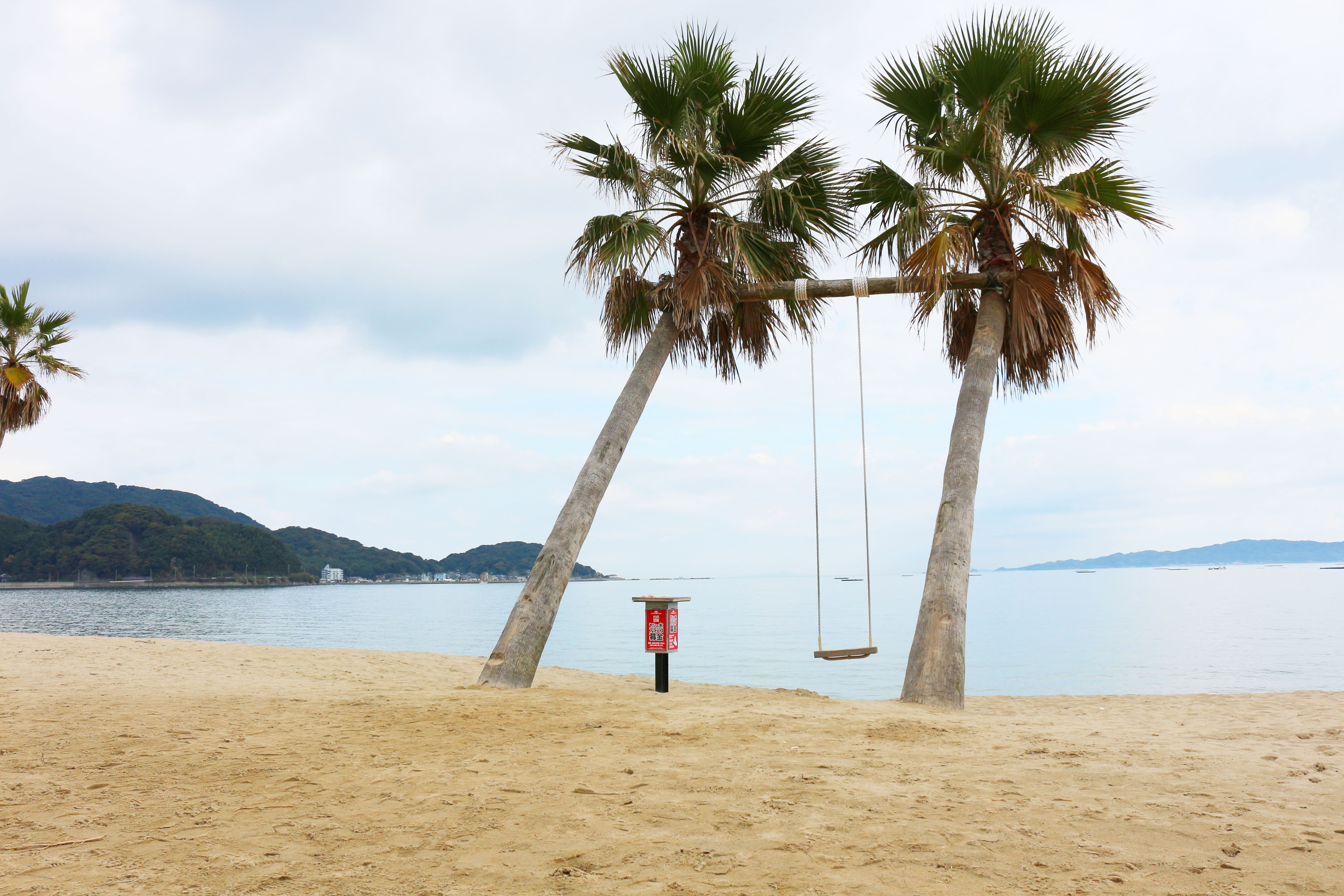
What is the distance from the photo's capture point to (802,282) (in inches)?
362

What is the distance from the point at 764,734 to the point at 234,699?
4222 mm

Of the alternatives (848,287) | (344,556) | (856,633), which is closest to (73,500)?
(344,556)

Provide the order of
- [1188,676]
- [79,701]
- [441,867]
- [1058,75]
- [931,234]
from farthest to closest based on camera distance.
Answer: [1188,676]
[931,234]
[1058,75]
[79,701]
[441,867]

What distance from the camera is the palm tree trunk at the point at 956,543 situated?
23.8 feet

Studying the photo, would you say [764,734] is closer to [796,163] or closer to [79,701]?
[79,701]

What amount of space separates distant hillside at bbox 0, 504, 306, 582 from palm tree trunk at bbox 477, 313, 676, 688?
104m

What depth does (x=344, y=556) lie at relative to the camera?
14288 cm

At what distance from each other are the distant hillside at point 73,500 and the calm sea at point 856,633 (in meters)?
49.5

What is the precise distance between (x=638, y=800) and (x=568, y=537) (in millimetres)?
4593

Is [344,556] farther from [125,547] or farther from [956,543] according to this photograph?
[956,543]

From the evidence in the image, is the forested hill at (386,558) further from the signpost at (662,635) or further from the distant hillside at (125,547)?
the signpost at (662,635)

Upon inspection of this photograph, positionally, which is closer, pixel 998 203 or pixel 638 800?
pixel 638 800

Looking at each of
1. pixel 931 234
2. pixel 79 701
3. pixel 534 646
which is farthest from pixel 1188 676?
pixel 79 701

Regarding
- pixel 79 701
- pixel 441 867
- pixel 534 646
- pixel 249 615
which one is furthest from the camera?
pixel 249 615
